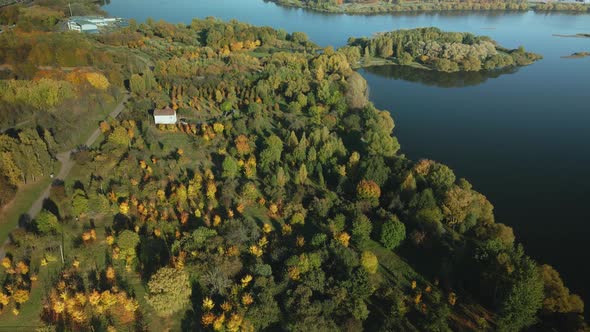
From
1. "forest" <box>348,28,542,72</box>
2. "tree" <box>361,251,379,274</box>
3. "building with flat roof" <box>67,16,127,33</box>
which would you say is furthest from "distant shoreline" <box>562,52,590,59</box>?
"building with flat roof" <box>67,16,127,33</box>

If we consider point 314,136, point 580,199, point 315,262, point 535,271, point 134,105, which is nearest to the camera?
point 535,271

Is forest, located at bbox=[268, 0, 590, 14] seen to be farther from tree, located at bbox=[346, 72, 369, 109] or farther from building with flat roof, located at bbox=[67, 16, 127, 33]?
tree, located at bbox=[346, 72, 369, 109]

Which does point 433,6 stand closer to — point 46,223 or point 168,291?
point 46,223

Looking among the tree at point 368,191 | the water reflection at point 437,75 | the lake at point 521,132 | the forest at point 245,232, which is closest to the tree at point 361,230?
the forest at point 245,232

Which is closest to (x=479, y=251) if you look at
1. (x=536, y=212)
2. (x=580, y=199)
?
(x=536, y=212)

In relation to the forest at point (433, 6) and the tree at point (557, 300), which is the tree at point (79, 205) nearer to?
the tree at point (557, 300)

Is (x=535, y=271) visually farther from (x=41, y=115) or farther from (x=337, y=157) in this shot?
(x=41, y=115)
